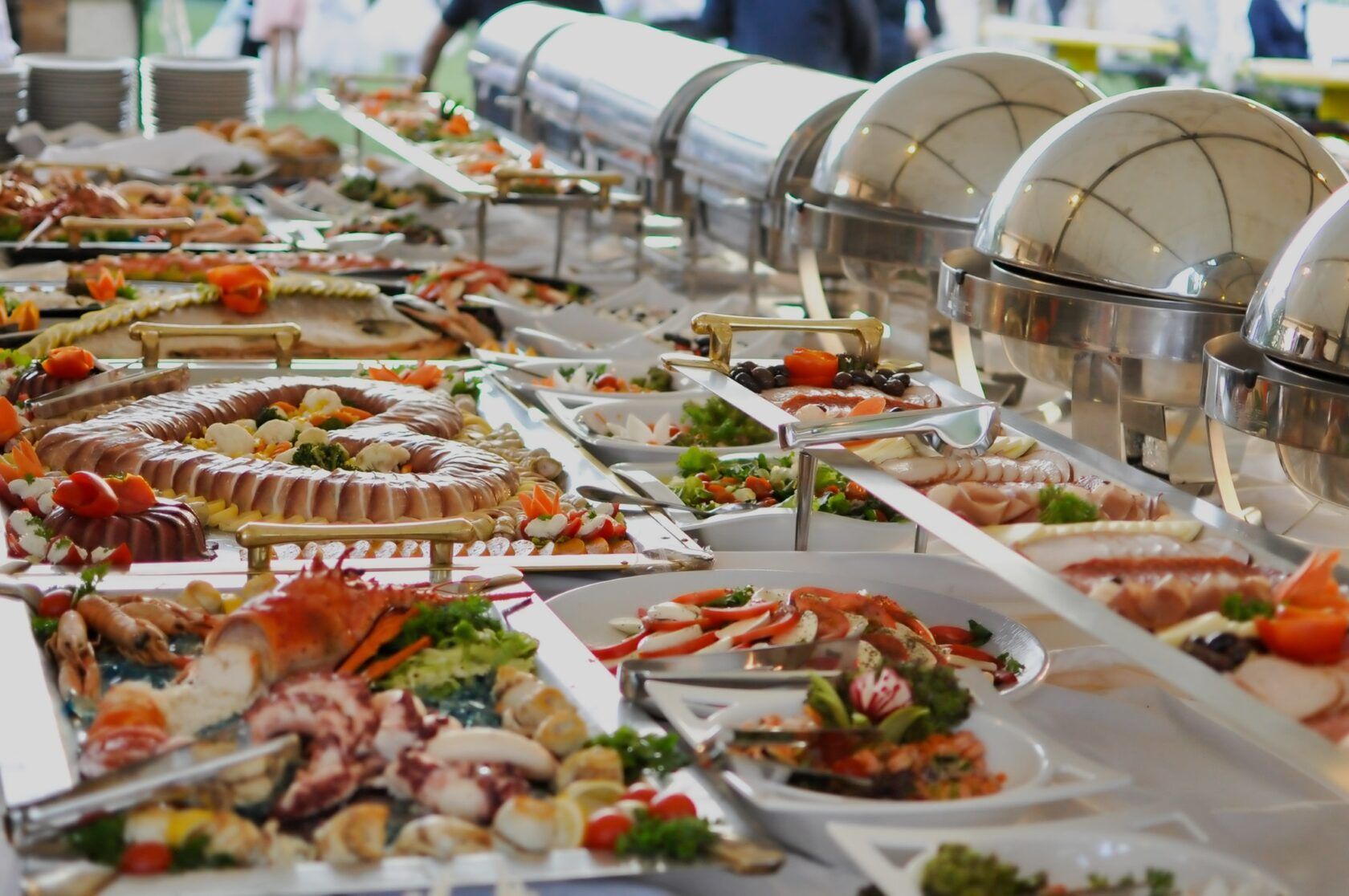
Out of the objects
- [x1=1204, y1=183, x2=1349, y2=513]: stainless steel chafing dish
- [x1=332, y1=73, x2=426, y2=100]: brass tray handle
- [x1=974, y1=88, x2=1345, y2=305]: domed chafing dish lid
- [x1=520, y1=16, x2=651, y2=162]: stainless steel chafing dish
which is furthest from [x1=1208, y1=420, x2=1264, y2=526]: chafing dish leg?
[x1=332, y1=73, x2=426, y2=100]: brass tray handle

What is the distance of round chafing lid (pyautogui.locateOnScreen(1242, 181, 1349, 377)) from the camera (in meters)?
1.44

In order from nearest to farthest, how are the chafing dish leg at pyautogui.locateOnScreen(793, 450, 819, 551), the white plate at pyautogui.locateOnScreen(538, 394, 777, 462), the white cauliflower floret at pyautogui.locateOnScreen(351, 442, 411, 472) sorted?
the chafing dish leg at pyautogui.locateOnScreen(793, 450, 819, 551), the white cauliflower floret at pyautogui.locateOnScreen(351, 442, 411, 472), the white plate at pyautogui.locateOnScreen(538, 394, 777, 462)

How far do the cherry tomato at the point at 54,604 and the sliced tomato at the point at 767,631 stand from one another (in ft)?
1.99

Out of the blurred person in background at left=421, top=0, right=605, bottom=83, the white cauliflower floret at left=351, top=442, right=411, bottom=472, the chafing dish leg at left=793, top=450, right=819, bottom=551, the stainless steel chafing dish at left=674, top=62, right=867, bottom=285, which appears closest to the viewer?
the chafing dish leg at left=793, top=450, right=819, bottom=551

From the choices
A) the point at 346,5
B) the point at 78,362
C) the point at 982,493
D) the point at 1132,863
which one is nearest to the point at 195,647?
the point at 982,493

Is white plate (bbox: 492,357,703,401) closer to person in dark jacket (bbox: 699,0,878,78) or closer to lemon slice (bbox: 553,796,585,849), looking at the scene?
lemon slice (bbox: 553,796,585,849)

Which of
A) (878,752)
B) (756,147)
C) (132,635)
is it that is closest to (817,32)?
(756,147)

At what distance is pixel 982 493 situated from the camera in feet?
4.40

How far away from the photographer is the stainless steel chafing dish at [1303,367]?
144 centimetres

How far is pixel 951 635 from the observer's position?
5.17 ft

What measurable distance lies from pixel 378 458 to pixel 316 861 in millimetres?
1037

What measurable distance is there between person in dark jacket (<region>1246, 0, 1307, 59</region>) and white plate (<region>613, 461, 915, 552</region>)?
851 cm

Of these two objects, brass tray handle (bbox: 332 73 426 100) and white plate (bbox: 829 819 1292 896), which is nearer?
white plate (bbox: 829 819 1292 896)

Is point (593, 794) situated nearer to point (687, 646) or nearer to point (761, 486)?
point (687, 646)
